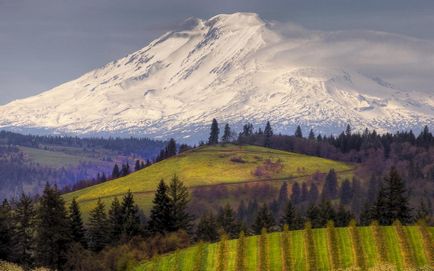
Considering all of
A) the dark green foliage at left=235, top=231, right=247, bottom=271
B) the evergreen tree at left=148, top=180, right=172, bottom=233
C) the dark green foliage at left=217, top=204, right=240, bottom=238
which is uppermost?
the evergreen tree at left=148, top=180, right=172, bottom=233

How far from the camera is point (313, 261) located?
99.4 metres

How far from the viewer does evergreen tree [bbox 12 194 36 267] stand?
124062 millimetres

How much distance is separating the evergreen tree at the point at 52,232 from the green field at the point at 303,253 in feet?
62.9

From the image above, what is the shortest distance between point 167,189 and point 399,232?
2069 inches

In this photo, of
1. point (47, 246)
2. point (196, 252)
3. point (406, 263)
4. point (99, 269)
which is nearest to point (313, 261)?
point (406, 263)

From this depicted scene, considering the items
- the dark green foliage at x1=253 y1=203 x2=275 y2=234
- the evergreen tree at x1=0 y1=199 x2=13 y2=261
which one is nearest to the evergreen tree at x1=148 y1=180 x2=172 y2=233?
the dark green foliage at x1=253 y1=203 x2=275 y2=234

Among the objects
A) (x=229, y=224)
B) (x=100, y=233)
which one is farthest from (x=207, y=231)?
(x=100, y=233)

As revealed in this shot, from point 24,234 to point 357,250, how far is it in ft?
185

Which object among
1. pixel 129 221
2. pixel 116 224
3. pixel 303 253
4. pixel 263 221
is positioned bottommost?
pixel 303 253

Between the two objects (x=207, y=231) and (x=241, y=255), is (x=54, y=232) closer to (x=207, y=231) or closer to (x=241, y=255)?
(x=207, y=231)

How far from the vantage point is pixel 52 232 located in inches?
4798

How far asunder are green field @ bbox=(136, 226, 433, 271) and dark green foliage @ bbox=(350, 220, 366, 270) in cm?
26

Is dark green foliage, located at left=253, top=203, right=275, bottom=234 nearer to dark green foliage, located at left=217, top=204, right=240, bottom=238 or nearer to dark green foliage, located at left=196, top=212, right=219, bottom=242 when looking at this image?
dark green foliage, located at left=217, top=204, right=240, bottom=238

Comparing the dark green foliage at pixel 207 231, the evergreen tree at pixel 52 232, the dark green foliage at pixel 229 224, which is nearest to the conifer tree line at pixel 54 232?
the evergreen tree at pixel 52 232
